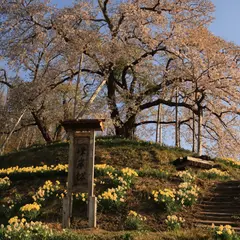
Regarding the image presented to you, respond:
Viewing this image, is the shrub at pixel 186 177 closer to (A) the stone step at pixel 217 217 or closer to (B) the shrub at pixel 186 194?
(B) the shrub at pixel 186 194

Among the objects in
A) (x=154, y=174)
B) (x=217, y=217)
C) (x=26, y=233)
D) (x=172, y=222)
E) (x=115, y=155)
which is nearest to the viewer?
Result: (x=26, y=233)

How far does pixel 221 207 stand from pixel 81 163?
399cm

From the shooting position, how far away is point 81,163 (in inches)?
393

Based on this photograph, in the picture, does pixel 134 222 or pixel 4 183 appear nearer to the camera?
pixel 134 222

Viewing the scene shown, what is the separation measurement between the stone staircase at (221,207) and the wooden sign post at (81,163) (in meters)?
2.65

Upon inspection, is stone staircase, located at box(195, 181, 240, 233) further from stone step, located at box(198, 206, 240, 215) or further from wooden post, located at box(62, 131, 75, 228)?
wooden post, located at box(62, 131, 75, 228)

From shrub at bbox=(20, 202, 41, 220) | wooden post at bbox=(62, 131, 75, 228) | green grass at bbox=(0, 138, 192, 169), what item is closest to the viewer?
wooden post at bbox=(62, 131, 75, 228)

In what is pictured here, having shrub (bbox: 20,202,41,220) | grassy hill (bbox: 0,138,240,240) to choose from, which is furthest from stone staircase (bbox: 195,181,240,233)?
shrub (bbox: 20,202,41,220)

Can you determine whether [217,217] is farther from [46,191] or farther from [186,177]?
[46,191]

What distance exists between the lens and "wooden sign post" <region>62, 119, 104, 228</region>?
9594 mm

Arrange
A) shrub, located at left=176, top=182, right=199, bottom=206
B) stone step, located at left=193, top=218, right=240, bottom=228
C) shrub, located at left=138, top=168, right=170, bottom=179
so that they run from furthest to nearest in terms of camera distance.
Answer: shrub, located at left=138, top=168, right=170, bottom=179
shrub, located at left=176, top=182, right=199, bottom=206
stone step, located at left=193, top=218, right=240, bottom=228

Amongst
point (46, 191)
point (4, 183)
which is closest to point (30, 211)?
point (46, 191)

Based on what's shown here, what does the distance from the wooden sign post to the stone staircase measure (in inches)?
104

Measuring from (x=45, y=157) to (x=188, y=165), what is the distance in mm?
6628
